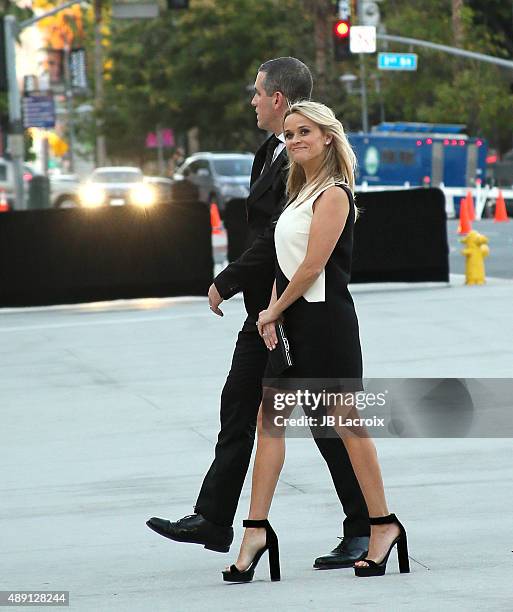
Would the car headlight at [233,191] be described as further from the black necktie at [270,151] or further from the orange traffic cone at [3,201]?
the black necktie at [270,151]

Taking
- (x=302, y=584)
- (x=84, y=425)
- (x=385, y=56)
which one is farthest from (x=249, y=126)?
(x=302, y=584)

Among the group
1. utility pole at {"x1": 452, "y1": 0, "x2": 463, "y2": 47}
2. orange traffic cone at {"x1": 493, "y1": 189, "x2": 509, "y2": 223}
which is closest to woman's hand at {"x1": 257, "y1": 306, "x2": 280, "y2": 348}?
orange traffic cone at {"x1": 493, "y1": 189, "x2": 509, "y2": 223}

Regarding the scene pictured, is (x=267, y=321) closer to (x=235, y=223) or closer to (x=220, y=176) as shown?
(x=235, y=223)

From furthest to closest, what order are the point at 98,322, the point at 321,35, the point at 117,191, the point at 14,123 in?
A: the point at 321,35 → the point at 117,191 → the point at 14,123 → the point at 98,322

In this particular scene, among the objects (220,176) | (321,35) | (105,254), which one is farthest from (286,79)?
(321,35)

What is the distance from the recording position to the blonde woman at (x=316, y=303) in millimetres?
5719

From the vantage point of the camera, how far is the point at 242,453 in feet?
20.1

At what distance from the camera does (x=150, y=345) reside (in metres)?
14.1

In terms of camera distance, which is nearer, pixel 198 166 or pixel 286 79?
pixel 286 79

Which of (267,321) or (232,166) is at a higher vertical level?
(267,321)

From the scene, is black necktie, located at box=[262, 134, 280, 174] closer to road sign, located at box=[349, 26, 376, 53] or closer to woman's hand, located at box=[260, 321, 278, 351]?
woman's hand, located at box=[260, 321, 278, 351]

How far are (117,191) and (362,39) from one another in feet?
36.6

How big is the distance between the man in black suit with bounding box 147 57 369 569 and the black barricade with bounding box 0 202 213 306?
11.8 meters

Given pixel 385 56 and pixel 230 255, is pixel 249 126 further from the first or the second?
pixel 230 255
